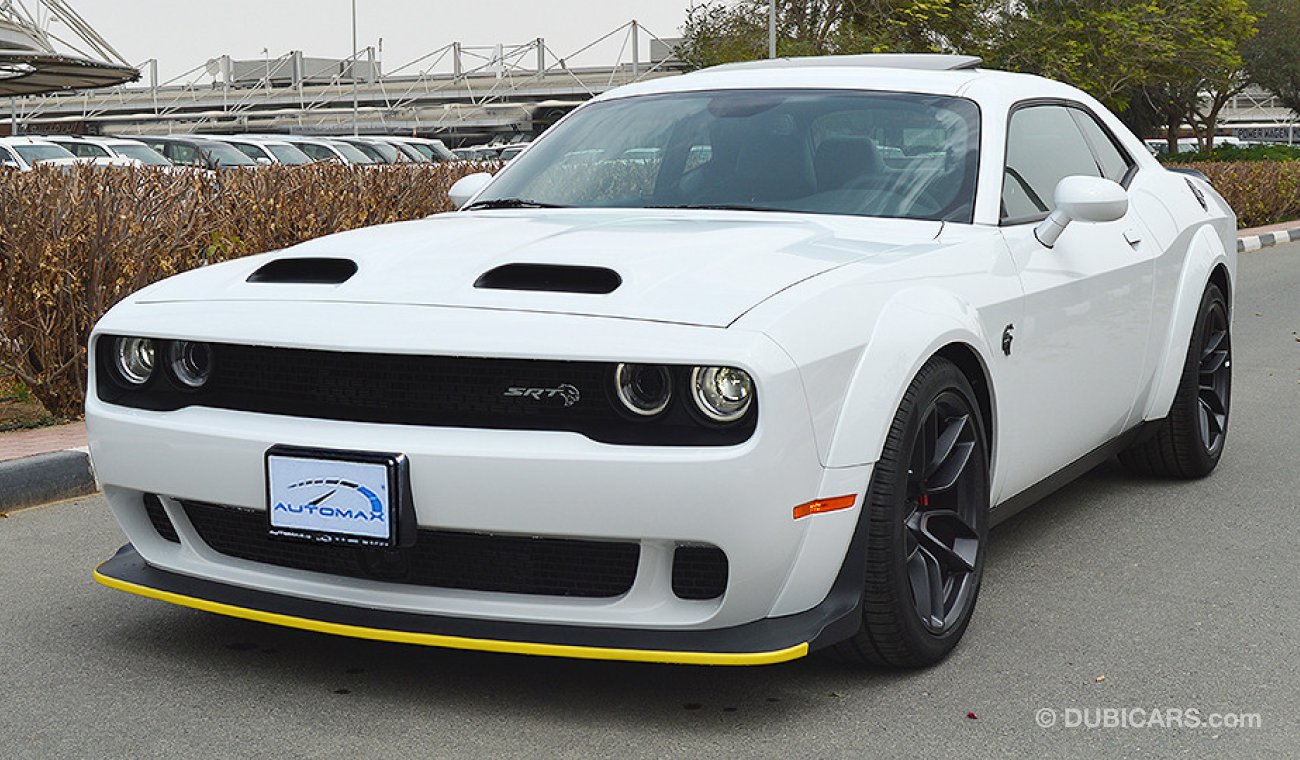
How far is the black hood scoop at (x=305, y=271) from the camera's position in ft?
12.3

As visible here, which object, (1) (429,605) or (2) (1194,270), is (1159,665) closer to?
(1) (429,605)

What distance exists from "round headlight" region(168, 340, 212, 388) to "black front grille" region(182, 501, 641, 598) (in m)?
0.43

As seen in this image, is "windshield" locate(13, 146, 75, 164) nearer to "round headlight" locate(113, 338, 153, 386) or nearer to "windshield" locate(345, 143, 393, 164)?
"windshield" locate(345, 143, 393, 164)

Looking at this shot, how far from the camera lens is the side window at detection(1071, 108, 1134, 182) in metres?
5.50

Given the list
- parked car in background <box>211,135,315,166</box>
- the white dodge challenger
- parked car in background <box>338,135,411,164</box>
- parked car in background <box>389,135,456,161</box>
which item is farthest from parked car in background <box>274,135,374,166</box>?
the white dodge challenger

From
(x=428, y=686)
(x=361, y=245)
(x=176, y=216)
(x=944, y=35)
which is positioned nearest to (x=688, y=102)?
(x=361, y=245)

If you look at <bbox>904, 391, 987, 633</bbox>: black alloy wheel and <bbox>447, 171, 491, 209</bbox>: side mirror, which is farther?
<bbox>447, 171, 491, 209</bbox>: side mirror

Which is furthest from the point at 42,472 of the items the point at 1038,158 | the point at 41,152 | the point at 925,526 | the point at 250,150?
the point at 250,150

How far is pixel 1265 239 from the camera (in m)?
20.9

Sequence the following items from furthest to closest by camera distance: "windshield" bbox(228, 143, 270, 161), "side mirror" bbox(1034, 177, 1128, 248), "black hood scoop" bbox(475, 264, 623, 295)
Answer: "windshield" bbox(228, 143, 270, 161) < "side mirror" bbox(1034, 177, 1128, 248) < "black hood scoop" bbox(475, 264, 623, 295)

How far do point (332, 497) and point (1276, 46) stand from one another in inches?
2036

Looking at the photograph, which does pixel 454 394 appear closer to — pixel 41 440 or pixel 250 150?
pixel 41 440

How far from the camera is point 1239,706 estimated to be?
3.60 m

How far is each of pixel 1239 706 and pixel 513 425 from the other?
65.1 inches
